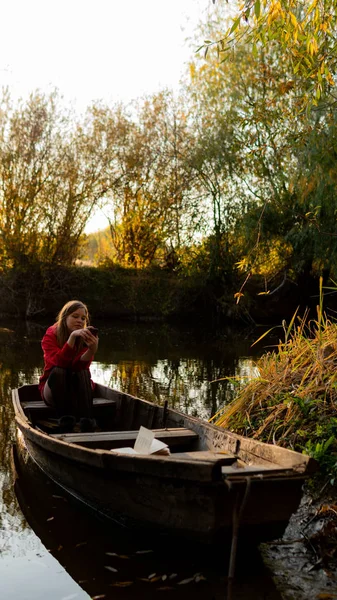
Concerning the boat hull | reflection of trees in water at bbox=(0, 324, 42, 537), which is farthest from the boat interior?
reflection of trees in water at bbox=(0, 324, 42, 537)

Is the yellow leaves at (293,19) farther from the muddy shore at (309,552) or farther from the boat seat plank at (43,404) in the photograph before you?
Result: the boat seat plank at (43,404)

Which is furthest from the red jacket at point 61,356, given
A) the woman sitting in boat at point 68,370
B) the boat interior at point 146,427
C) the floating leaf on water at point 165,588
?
the floating leaf on water at point 165,588

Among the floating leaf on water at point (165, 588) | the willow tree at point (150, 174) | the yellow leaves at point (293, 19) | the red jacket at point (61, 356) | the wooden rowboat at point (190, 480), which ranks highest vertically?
the willow tree at point (150, 174)

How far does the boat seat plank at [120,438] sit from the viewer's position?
5301 mm

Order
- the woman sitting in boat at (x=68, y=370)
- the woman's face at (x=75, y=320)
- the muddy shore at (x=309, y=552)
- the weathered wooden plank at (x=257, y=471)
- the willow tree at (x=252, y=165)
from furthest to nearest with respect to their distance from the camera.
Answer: the willow tree at (x=252, y=165)
the woman's face at (x=75, y=320)
the woman sitting in boat at (x=68, y=370)
the weathered wooden plank at (x=257, y=471)
the muddy shore at (x=309, y=552)

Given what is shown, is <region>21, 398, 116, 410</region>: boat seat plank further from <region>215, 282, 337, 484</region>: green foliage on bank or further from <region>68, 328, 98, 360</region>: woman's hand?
<region>215, 282, 337, 484</region>: green foliage on bank

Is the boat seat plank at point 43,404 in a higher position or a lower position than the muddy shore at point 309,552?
higher

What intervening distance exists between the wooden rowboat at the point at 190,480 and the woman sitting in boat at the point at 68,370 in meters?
0.85

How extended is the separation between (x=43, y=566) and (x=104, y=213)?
777 inches

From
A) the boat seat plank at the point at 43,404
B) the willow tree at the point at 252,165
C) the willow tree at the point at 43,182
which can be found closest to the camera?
the boat seat plank at the point at 43,404

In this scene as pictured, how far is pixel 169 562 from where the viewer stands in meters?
4.25

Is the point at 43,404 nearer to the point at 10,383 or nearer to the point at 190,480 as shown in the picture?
the point at 190,480

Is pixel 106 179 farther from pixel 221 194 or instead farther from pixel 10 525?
pixel 10 525

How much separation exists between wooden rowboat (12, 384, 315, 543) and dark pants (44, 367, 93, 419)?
85 centimetres
